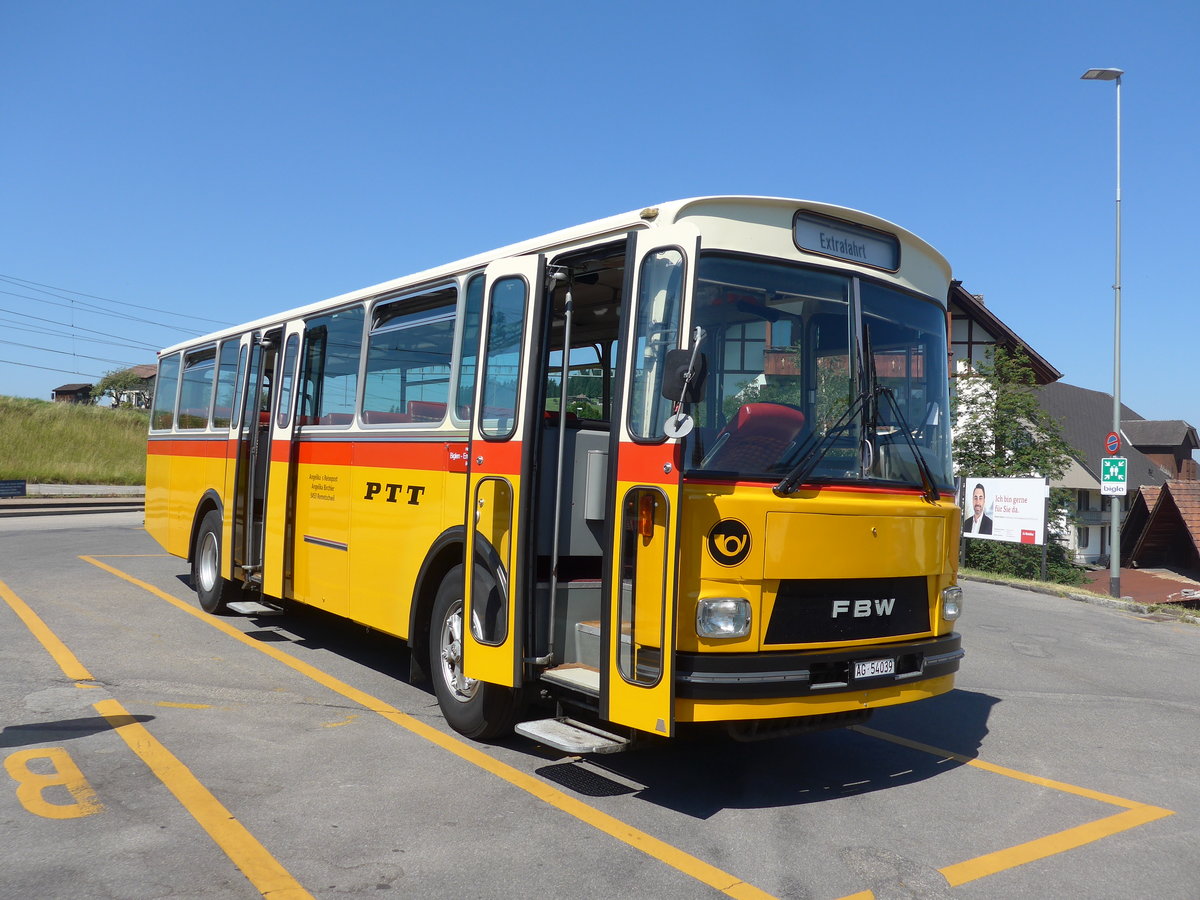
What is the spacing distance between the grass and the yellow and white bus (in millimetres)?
36572

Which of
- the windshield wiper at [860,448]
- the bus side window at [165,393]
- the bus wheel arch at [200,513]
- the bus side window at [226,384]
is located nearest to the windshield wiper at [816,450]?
the windshield wiper at [860,448]

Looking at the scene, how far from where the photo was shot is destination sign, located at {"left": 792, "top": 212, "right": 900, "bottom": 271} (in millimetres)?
5496

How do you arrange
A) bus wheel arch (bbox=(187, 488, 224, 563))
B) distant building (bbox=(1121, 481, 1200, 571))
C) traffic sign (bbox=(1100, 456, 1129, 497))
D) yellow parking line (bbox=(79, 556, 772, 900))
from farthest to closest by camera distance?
distant building (bbox=(1121, 481, 1200, 571))
traffic sign (bbox=(1100, 456, 1129, 497))
bus wheel arch (bbox=(187, 488, 224, 563))
yellow parking line (bbox=(79, 556, 772, 900))

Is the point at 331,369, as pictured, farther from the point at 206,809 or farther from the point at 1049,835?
the point at 1049,835

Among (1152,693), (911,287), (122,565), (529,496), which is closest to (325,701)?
(529,496)

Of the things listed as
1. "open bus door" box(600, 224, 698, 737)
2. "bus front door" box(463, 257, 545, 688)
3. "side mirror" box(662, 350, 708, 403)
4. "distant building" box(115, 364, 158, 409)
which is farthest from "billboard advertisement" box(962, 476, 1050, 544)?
"distant building" box(115, 364, 158, 409)

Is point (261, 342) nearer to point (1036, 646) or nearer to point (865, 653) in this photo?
point (865, 653)

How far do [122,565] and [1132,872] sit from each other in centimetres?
1412

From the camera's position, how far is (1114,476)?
58.4ft

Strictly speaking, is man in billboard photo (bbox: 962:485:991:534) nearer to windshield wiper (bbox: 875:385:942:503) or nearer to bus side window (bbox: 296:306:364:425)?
bus side window (bbox: 296:306:364:425)

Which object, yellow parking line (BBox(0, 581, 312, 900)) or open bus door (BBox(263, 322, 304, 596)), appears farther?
open bus door (BBox(263, 322, 304, 596))

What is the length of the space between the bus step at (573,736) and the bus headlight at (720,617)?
0.80 meters

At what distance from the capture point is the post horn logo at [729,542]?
4.93m

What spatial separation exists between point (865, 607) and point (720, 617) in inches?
37.4
